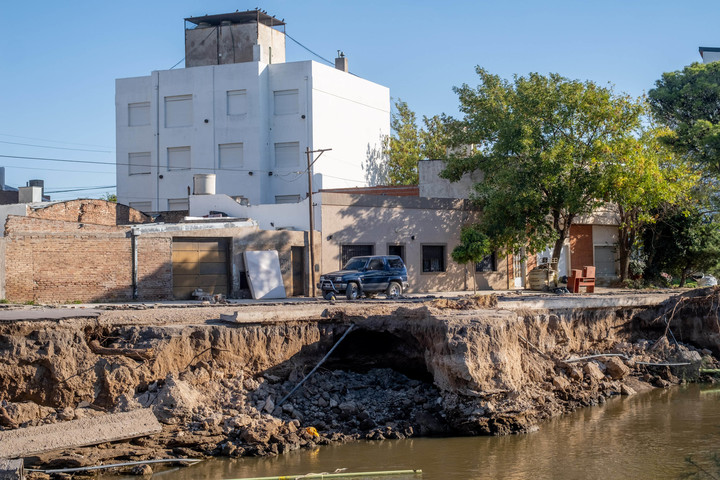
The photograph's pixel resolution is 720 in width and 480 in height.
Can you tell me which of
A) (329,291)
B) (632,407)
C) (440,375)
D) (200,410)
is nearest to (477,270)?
(329,291)

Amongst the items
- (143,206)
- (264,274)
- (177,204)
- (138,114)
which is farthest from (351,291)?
(138,114)

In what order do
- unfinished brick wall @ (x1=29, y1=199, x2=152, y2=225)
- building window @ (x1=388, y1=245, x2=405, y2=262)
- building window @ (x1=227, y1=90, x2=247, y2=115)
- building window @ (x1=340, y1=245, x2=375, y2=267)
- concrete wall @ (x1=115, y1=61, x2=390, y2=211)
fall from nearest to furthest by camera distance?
building window @ (x1=340, y1=245, x2=375, y2=267)
building window @ (x1=388, y1=245, x2=405, y2=262)
unfinished brick wall @ (x1=29, y1=199, x2=152, y2=225)
concrete wall @ (x1=115, y1=61, x2=390, y2=211)
building window @ (x1=227, y1=90, x2=247, y2=115)

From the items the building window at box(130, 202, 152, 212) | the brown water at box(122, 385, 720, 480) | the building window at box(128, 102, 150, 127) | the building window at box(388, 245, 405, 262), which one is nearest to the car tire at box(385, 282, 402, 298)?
the building window at box(388, 245, 405, 262)

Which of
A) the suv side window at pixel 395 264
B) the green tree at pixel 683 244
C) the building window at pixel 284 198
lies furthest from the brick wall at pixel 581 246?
the building window at pixel 284 198

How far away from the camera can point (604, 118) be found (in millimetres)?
32750

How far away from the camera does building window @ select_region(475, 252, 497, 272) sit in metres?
36.2

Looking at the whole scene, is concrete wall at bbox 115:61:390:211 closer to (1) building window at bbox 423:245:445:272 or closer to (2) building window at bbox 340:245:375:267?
(1) building window at bbox 423:245:445:272

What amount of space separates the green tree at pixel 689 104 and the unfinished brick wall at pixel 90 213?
77.2ft

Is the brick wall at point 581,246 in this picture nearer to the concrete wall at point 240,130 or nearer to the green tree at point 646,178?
the green tree at point 646,178

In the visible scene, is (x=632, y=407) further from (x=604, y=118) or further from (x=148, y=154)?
(x=148, y=154)

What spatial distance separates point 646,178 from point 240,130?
22.2m

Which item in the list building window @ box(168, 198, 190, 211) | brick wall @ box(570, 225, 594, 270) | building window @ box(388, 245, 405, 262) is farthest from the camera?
building window @ box(168, 198, 190, 211)

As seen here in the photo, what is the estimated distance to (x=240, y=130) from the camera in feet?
146

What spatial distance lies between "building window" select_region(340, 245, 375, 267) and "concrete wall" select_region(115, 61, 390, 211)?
1117 centimetres
